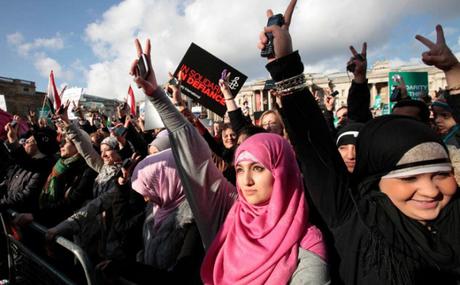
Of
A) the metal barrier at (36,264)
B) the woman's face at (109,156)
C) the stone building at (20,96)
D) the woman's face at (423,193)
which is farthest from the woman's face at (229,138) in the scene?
the stone building at (20,96)

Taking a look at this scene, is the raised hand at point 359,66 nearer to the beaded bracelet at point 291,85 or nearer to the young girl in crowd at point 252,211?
the young girl in crowd at point 252,211

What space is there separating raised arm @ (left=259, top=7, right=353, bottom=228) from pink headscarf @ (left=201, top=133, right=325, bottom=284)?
0.61ft

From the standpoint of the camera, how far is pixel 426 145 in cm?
122

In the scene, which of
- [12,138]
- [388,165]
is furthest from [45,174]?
[388,165]

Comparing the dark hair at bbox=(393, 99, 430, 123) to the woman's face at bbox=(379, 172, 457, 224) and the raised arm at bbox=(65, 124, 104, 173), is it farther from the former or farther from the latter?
the raised arm at bbox=(65, 124, 104, 173)

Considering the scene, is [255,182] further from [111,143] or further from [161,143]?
[111,143]

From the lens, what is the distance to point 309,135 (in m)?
1.30

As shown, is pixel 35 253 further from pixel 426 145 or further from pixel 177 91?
pixel 426 145

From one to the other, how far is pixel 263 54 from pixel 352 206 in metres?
0.76

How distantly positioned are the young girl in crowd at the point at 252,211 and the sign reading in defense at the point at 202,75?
9.47ft

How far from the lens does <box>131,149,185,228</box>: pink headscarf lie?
7.89 ft

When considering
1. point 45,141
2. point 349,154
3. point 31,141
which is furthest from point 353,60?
point 31,141

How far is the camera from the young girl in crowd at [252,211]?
143 cm

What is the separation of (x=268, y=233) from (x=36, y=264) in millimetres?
2255
